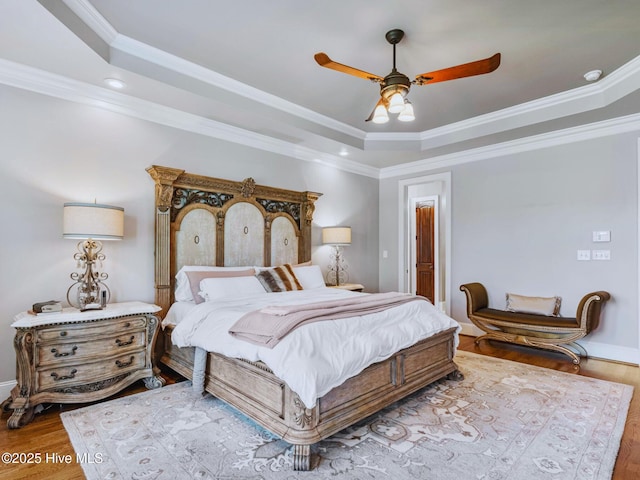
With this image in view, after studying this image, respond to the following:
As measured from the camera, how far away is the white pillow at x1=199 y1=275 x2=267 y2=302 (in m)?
3.27

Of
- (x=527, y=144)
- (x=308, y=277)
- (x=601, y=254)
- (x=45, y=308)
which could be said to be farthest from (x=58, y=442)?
(x=527, y=144)

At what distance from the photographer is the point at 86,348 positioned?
106 inches

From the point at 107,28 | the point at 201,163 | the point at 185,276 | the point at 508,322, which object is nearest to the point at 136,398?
the point at 185,276

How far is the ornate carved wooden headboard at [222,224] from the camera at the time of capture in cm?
352

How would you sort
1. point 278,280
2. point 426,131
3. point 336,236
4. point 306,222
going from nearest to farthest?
1. point 278,280
2. point 426,131
3. point 306,222
4. point 336,236

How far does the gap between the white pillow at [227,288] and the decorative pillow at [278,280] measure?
0.10 meters

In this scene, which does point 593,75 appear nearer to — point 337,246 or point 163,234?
point 337,246

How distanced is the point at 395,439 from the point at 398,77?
247cm

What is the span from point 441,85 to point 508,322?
8.90 ft

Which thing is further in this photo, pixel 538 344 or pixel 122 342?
pixel 538 344

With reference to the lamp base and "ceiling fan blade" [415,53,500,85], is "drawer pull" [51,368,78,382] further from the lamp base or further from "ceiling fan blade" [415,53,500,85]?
"ceiling fan blade" [415,53,500,85]

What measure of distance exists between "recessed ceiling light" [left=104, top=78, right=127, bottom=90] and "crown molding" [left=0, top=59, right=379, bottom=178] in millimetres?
156

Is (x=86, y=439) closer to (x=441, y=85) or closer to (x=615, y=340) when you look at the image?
(x=441, y=85)

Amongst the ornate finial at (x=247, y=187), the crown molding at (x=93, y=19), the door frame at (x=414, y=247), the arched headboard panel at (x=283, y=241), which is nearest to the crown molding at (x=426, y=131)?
the crown molding at (x=93, y=19)
